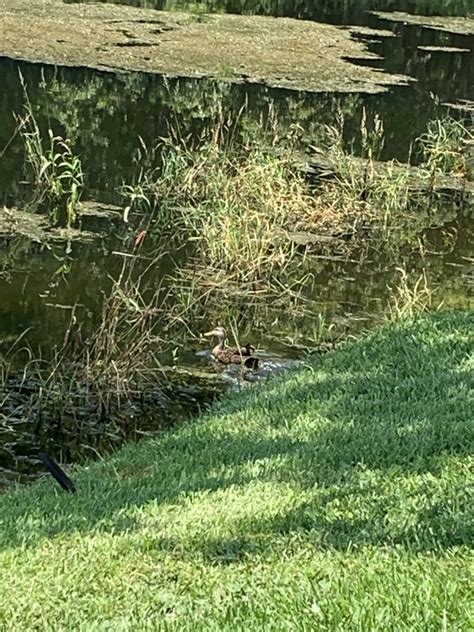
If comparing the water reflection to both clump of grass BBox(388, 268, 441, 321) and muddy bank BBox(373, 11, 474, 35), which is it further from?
clump of grass BBox(388, 268, 441, 321)

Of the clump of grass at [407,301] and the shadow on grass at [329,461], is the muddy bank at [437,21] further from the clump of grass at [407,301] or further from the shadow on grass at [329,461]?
the shadow on grass at [329,461]

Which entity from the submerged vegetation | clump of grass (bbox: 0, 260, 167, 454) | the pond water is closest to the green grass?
clump of grass (bbox: 0, 260, 167, 454)

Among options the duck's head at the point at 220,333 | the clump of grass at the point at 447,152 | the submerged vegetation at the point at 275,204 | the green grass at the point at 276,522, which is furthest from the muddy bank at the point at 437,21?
the green grass at the point at 276,522

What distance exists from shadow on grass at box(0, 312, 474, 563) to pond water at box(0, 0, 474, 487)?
1.08 metres

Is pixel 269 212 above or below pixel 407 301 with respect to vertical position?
above

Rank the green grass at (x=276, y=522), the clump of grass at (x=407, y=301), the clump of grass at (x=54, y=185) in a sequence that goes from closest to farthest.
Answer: the green grass at (x=276, y=522) < the clump of grass at (x=407, y=301) < the clump of grass at (x=54, y=185)

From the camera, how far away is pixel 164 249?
10219 millimetres

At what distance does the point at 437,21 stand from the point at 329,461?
23.4m

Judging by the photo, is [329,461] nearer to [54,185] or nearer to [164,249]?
[164,249]

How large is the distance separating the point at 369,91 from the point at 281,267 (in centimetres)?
822

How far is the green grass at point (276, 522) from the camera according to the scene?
3.13 metres

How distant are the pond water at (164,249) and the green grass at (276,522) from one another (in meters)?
1.36

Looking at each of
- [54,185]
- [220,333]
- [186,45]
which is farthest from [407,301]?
[186,45]

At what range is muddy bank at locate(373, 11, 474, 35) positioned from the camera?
2559 centimetres
